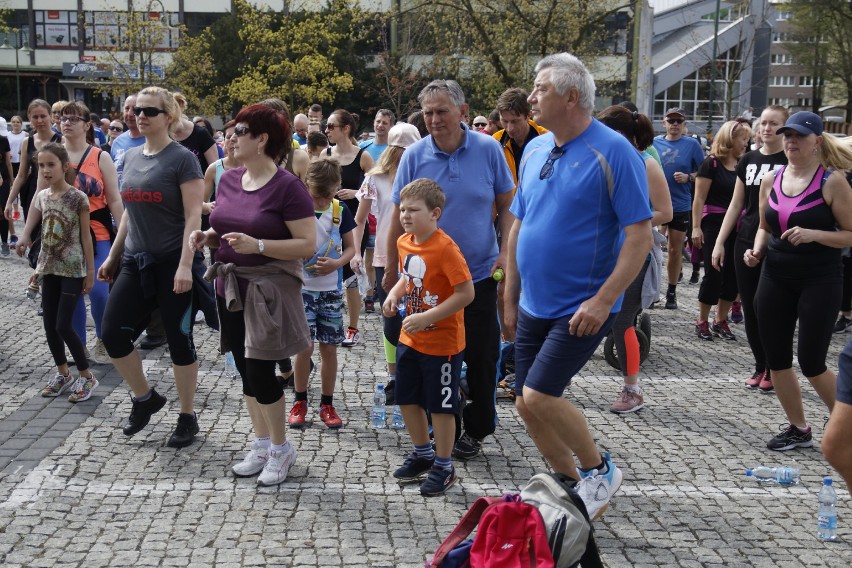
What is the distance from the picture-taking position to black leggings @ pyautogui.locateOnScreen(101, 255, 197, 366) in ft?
18.6

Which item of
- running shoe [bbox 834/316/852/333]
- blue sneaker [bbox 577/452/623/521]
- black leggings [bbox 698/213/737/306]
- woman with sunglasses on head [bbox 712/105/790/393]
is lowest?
running shoe [bbox 834/316/852/333]

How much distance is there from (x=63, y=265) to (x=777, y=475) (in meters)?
4.85

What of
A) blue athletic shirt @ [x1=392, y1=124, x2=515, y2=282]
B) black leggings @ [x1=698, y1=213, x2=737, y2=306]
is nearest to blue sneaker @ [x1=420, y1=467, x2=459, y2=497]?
blue athletic shirt @ [x1=392, y1=124, x2=515, y2=282]

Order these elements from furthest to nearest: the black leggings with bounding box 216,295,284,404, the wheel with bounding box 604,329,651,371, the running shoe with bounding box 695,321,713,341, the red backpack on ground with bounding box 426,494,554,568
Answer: the running shoe with bounding box 695,321,713,341, the wheel with bounding box 604,329,651,371, the black leggings with bounding box 216,295,284,404, the red backpack on ground with bounding box 426,494,554,568

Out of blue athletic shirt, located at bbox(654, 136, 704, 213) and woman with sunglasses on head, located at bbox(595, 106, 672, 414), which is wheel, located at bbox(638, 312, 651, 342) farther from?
blue athletic shirt, located at bbox(654, 136, 704, 213)

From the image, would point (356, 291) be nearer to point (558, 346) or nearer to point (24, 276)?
point (558, 346)

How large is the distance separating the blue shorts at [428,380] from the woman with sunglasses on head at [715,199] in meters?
5.08

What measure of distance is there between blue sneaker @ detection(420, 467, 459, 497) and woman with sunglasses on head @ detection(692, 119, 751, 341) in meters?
5.11

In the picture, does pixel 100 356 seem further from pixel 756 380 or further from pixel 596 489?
pixel 756 380

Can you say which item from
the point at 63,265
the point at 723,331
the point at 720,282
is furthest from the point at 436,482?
the point at 723,331

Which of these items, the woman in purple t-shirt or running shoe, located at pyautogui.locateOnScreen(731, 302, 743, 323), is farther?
running shoe, located at pyautogui.locateOnScreen(731, 302, 743, 323)

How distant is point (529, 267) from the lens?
445 cm

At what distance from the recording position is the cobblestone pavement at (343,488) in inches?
171

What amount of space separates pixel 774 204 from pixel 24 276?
9.60 meters
